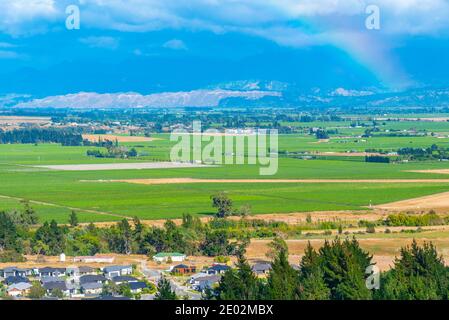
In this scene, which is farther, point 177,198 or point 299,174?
point 299,174

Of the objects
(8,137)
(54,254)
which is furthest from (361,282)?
(8,137)

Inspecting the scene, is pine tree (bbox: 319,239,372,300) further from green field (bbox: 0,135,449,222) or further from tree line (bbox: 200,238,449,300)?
green field (bbox: 0,135,449,222)

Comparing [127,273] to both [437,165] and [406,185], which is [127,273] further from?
[437,165]

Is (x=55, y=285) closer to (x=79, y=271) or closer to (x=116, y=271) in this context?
(x=79, y=271)

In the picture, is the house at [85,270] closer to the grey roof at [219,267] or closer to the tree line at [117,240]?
the grey roof at [219,267]
